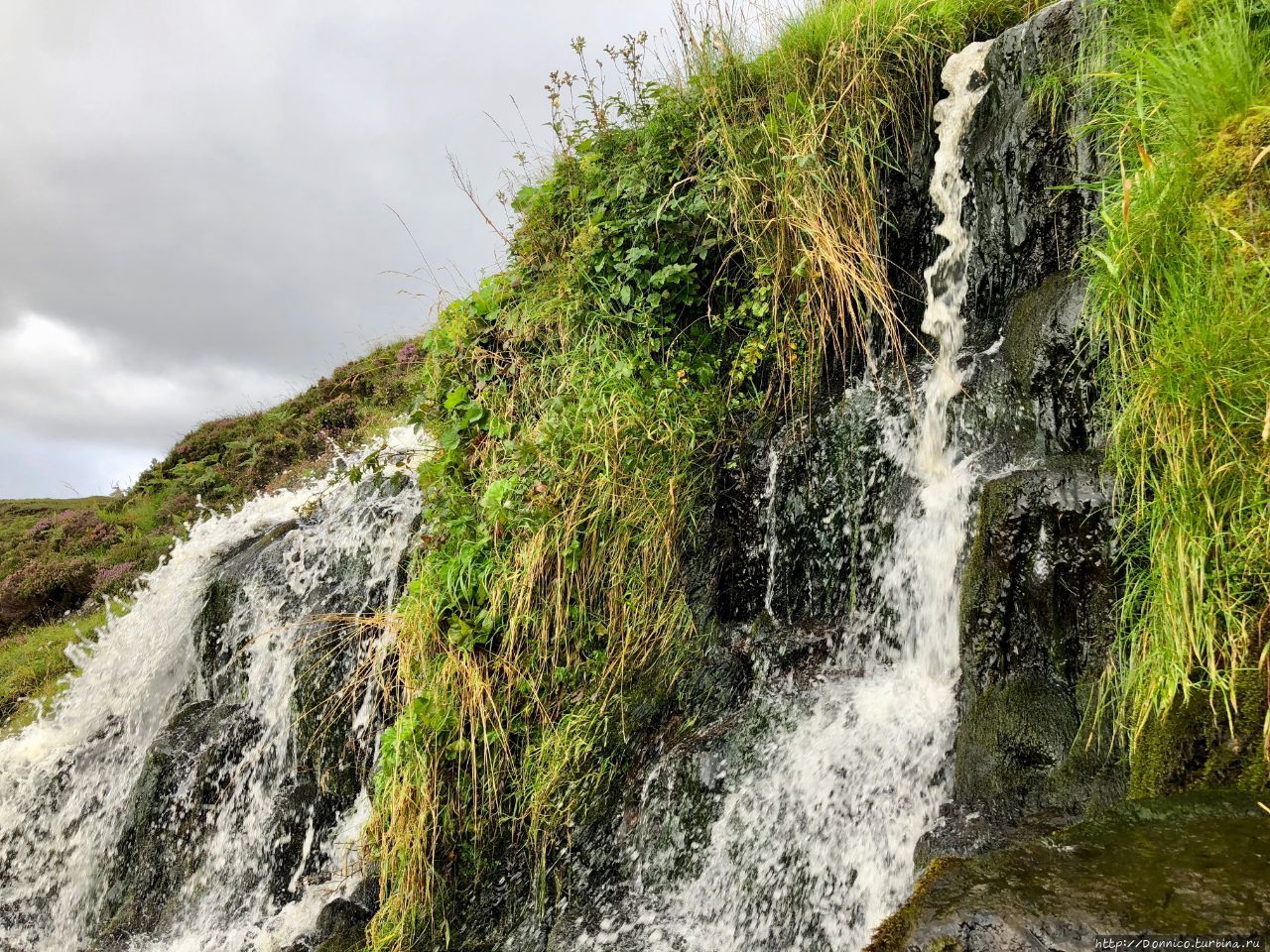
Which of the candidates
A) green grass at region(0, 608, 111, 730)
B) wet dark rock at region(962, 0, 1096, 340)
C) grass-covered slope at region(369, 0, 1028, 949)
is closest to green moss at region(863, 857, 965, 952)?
grass-covered slope at region(369, 0, 1028, 949)

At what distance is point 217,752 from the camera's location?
18.6 feet

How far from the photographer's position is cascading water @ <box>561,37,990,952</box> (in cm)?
298

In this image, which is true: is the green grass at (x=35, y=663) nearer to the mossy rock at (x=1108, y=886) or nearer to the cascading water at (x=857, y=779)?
the cascading water at (x=857, y=779)

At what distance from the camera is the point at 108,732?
6656mm

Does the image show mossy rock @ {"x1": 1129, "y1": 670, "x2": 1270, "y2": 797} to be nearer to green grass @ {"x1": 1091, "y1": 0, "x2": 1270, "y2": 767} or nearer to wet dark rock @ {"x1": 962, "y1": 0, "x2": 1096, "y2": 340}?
green grass @ {"x1": 1091, "y1": 0, "x2": 1270, "y2": 767}

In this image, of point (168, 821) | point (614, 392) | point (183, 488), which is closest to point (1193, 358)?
point (614, 392)

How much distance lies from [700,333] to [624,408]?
921 millimetres

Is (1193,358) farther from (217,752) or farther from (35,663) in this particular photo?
(35,663)

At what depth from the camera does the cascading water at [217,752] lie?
4.95 meters

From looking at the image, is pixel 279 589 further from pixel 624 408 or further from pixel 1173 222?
pixel 1173 222

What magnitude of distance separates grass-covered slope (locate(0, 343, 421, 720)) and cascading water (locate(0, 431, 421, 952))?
85.9 inches

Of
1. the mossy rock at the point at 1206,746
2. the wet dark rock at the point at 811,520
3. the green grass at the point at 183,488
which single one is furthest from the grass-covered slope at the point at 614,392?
the green grass at the point at 183,488

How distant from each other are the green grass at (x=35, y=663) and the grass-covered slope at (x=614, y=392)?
5.90 metres

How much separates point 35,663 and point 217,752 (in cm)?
455
